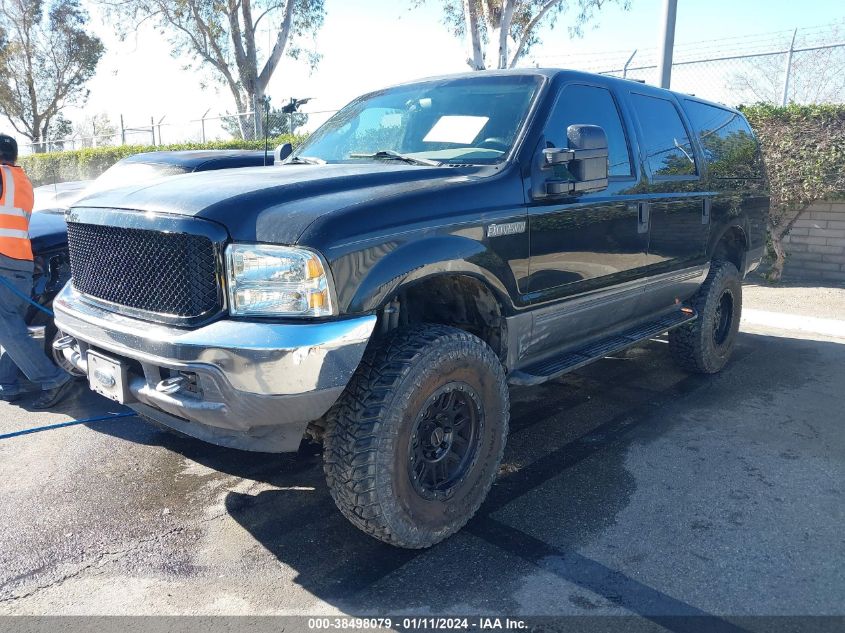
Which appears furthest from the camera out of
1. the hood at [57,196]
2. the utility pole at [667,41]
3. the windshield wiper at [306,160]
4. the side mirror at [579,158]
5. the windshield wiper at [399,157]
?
the utility pole at [667,41]

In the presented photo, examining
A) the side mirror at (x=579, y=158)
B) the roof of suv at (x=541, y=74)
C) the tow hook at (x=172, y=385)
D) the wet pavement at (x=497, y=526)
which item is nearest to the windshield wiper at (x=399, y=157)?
the side mirror at (x=579, y=158)

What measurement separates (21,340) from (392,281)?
132 inches

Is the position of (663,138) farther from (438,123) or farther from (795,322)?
(795,322)

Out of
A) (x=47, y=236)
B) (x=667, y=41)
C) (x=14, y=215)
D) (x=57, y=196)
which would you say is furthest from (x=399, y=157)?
(x=57, y=196)

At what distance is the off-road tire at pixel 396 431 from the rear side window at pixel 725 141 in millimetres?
3181

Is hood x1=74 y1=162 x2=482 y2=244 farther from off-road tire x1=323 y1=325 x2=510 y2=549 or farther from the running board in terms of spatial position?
the running board

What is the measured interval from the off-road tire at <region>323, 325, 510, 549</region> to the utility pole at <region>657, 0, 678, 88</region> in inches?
250

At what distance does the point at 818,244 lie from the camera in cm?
912

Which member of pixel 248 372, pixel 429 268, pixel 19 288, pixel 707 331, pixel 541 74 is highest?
pixel 541 74

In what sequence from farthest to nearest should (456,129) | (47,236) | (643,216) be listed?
(47,236) → (643,216) → (456,129)

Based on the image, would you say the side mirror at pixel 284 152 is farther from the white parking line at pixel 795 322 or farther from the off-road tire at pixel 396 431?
the white parking line at pixel 795 322

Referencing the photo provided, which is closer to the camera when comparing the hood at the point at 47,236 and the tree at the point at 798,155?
the hood at the point at 47,236

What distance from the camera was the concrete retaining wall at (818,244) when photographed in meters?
8.88

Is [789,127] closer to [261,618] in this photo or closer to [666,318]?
[666,318]
